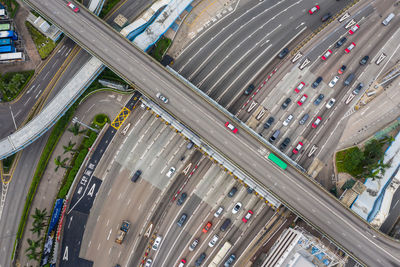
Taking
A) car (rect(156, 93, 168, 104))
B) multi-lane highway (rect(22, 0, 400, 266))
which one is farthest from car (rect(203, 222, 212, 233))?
car (rect(156, 93, 168, 104))

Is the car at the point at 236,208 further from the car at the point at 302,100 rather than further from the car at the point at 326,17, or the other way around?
the car at the point at 326,17

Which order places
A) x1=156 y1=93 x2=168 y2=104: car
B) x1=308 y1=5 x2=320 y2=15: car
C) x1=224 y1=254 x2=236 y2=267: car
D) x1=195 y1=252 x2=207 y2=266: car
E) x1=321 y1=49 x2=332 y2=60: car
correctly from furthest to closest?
x1=308 y1=5 x2=320 y2=15: car
x1=321 y1=49 x2=332 y2=60: car
x1=195 y1=252 x2=207 y2=266: car
x1=224 y1=254 x2=236 y2=267: car
x1=156 y1=93 x2=168 y2=104: car

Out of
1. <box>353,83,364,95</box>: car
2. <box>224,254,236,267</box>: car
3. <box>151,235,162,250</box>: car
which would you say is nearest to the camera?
<box>224,254,236,267</box>: car

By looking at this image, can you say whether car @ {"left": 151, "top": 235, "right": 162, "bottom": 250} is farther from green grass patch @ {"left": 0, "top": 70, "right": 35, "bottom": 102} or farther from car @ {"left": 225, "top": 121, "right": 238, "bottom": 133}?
green grass patch @ {"left": 0, "top": 70, "right": 35, "bottom": 102}

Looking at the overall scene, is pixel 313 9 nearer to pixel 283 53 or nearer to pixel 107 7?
pixel 283 53

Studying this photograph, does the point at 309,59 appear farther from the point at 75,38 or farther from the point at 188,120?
the point at 75,38
